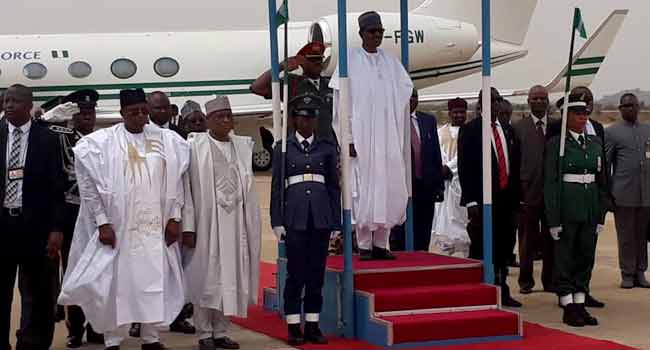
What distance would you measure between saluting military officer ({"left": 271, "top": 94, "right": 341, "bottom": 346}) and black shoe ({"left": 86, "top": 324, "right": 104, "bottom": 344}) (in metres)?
1.49

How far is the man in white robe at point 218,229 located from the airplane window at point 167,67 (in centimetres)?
1856

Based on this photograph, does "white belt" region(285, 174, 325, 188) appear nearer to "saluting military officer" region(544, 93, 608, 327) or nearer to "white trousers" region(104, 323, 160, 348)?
"white trousers" region(104, 323, 160, 348)

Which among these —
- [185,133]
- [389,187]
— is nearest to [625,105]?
[389,187]

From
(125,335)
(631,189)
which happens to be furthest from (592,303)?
(125,335)

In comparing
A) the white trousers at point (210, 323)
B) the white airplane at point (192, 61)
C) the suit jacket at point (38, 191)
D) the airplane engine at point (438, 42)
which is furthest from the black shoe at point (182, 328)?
the airplane engine at point (438, 42)

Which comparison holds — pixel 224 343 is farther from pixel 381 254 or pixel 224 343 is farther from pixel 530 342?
pixel 530 342

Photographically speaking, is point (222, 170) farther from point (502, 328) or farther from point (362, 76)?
point (502, 328)

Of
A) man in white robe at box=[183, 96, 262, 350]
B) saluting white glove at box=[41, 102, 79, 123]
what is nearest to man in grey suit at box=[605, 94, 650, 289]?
man in white robe at box=[183, 96, 262, 350]

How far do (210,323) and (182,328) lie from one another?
0.91 metres

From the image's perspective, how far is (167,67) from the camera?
86.3ft

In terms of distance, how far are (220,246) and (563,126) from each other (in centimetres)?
272

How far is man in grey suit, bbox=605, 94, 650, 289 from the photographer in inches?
422

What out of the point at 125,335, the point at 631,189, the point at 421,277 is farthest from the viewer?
the point at 631,189

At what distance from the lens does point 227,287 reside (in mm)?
7816
